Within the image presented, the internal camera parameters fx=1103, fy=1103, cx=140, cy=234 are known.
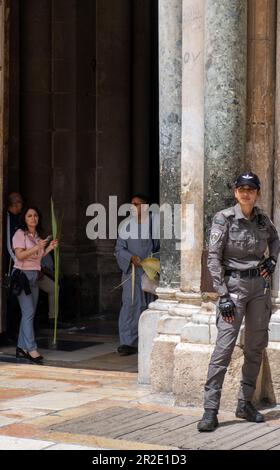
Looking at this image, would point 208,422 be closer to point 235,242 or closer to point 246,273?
point 246,273

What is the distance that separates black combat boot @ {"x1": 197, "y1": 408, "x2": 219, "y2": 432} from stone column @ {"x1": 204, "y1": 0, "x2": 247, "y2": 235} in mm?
1799

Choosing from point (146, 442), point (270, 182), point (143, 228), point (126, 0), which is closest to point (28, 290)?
point (143, 228)

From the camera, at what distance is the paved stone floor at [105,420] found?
7457 mm

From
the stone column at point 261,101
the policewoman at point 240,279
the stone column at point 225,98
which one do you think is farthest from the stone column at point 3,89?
the policewoman at point 240,279

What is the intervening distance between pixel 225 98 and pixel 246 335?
6.53 ft

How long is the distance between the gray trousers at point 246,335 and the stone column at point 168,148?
1567 mm

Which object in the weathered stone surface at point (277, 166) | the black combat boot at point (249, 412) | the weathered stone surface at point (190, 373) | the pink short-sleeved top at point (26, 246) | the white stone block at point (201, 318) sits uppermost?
the weathered stone surface at point (277, 166)

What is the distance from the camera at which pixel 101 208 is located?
15312 millimetres

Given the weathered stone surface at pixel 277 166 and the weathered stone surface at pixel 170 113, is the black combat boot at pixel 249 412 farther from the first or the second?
the weathered stone surface at pixel 170 113

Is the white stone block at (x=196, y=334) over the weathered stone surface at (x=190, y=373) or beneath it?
over

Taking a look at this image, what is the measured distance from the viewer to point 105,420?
26.9ft

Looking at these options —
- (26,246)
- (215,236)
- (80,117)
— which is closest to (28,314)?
(26,246)

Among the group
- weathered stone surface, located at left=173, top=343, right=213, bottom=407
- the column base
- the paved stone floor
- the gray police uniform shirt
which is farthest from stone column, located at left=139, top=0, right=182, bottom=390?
the gray police uniform shirt

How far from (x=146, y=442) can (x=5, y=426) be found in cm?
116
